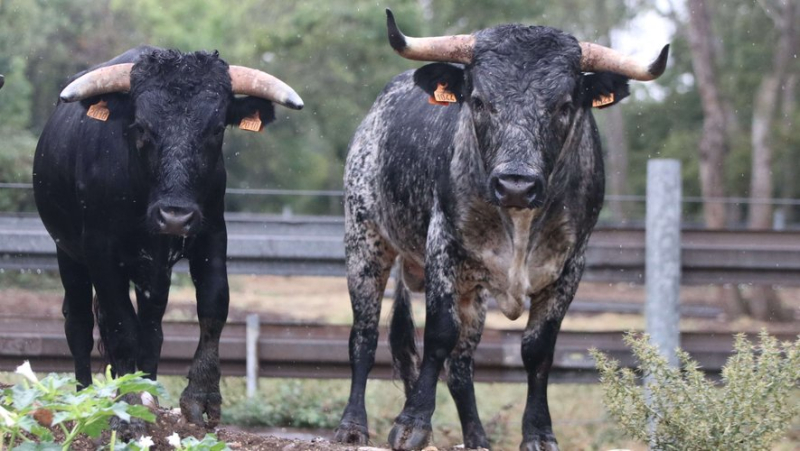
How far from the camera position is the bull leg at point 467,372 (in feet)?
22.3

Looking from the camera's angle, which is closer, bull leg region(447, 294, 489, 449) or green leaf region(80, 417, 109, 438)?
green leaf region(80, 417, 109, 438)

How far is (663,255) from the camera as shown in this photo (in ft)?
28.3

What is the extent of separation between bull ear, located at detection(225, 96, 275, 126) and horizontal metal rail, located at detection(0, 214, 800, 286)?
2324 mm

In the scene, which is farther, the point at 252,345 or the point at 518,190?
the point at 252,345

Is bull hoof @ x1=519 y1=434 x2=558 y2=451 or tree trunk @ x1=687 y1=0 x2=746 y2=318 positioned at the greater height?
tree trunk @ x1=687 y1=0 x2=746 y2=318

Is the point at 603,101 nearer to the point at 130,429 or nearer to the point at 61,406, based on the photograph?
the point at 130,429

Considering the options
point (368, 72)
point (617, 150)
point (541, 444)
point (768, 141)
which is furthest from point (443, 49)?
point (617, 150)

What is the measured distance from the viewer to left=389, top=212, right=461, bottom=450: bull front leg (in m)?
6.31

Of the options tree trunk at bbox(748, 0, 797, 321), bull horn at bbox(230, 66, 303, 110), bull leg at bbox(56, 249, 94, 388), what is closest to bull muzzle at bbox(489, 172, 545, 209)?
bull horn at bbox(230, 66, 303, 110)

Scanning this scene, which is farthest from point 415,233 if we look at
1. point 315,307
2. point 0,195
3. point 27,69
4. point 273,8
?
point 273,8

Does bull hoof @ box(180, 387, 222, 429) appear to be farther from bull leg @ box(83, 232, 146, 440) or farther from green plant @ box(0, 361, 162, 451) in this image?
green plant @ box(0, 361, 162, 451)

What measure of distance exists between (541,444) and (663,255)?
250 centimetres

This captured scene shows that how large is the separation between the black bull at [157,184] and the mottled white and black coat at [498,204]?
935mm

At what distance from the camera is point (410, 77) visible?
8344 millimetres
